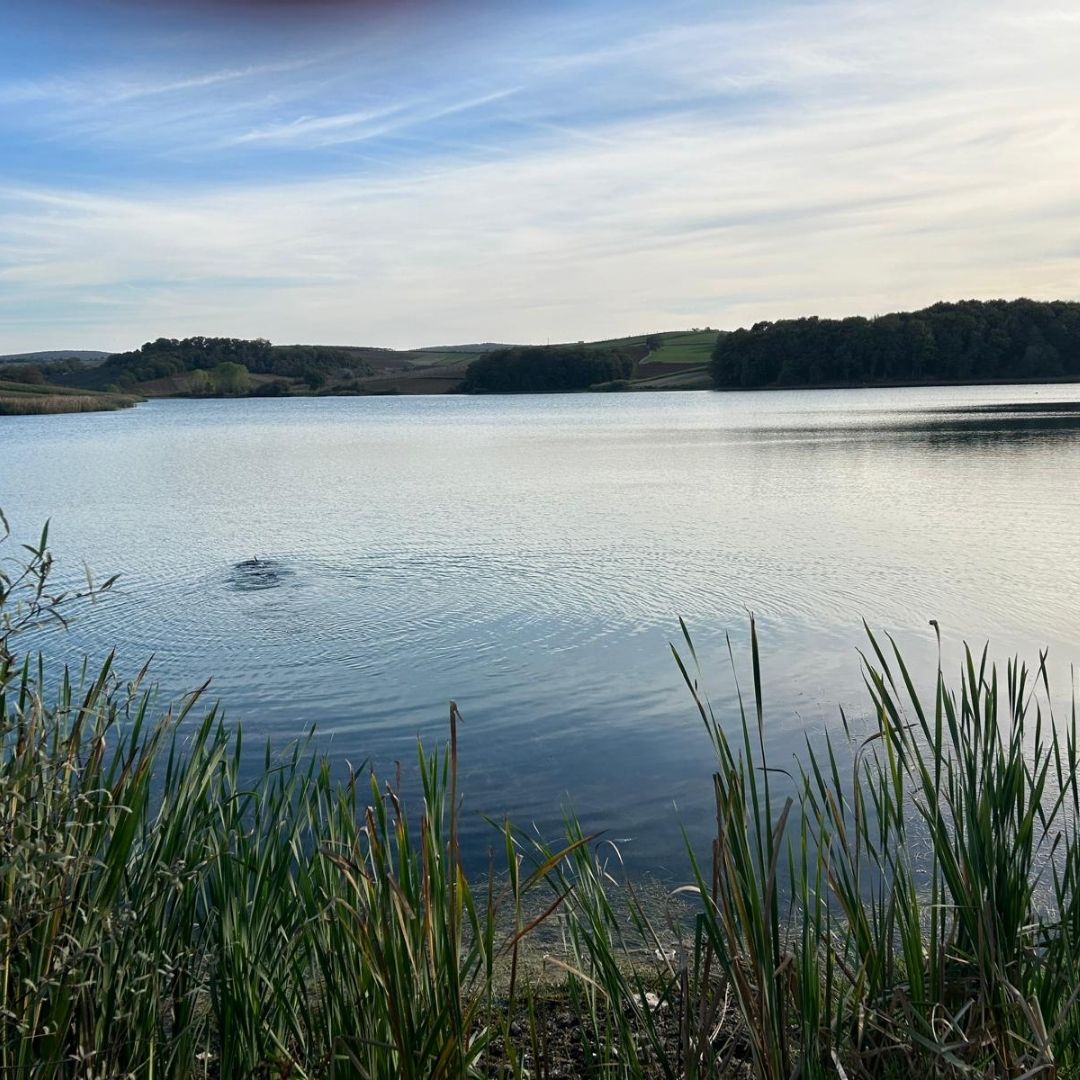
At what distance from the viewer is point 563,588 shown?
13.2 metres

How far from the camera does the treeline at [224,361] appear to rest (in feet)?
355

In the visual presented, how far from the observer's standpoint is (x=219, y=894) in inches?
118

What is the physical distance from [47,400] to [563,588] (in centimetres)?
7449

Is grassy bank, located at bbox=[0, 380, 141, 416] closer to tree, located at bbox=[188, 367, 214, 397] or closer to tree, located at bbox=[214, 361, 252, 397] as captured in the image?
tree, located at bbox=[188, 367, 214, 397]

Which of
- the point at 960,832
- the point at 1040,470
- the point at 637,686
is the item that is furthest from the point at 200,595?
the point at 1040,470

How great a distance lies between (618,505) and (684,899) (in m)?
16.0

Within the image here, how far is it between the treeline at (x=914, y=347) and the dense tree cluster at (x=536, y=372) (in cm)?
1342

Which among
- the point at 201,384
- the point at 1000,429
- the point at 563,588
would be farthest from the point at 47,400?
the point at 563,588

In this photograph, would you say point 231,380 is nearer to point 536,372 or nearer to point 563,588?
point 536,372

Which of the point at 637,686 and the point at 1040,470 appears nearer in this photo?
the point at 637,686

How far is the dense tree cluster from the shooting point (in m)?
106

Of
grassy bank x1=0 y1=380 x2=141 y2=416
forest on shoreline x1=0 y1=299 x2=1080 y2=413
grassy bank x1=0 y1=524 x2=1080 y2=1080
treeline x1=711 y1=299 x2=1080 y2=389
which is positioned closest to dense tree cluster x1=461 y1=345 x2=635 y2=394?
forest on shoreline x1=0 y1=299 x2=1080 y2=413

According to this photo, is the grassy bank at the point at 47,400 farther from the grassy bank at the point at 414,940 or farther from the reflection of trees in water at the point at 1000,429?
the grassy bank at the point at 414,940

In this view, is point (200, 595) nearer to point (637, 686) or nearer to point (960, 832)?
point (637, 686)
